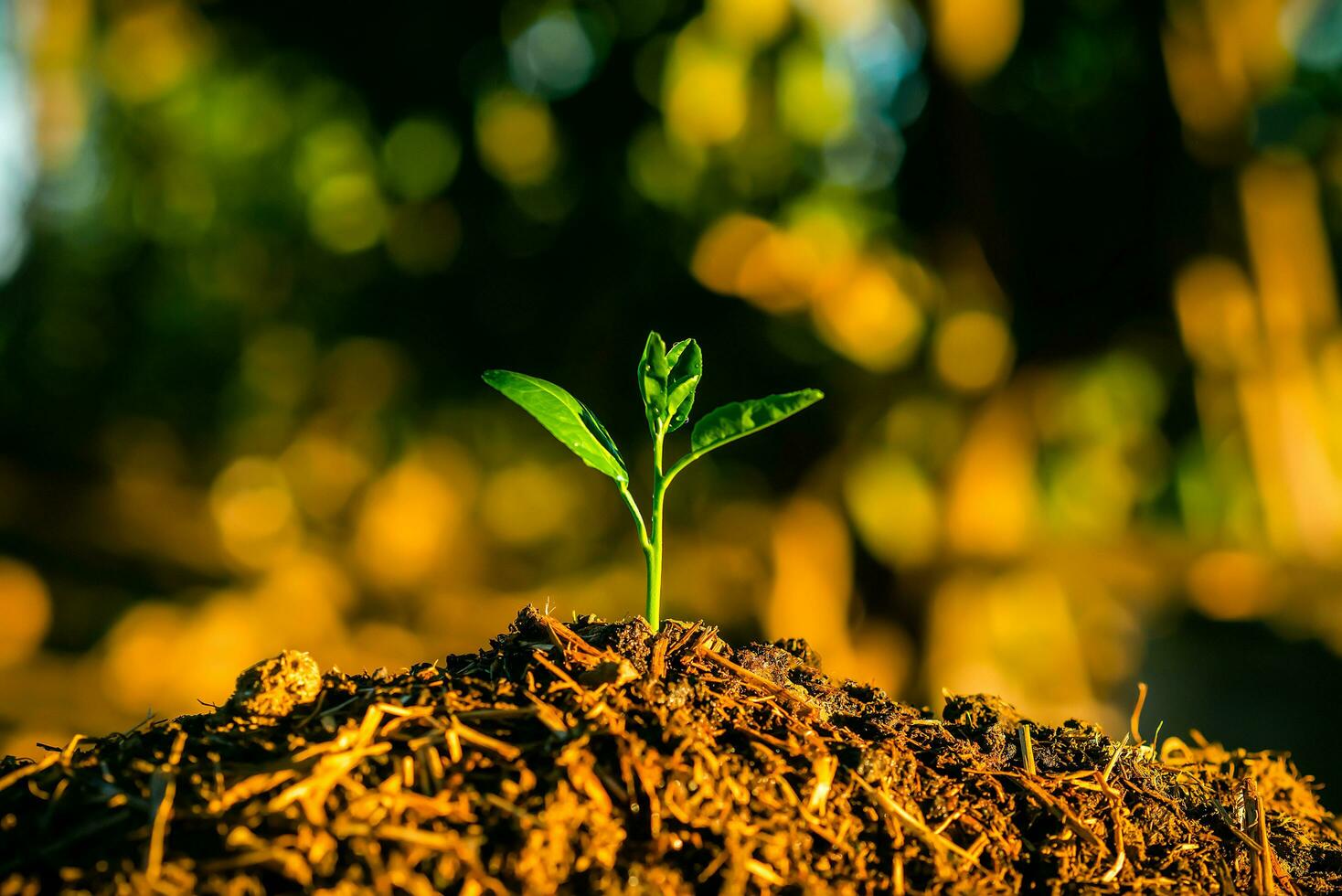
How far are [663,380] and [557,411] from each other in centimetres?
11

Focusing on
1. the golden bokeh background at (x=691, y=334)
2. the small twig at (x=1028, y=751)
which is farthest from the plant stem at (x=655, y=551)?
the golden bokeh background at (x=691, y=334)

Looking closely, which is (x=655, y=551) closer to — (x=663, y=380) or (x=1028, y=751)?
(x=663, y=380)

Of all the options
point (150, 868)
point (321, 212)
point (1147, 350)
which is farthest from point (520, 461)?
point (150, 868)

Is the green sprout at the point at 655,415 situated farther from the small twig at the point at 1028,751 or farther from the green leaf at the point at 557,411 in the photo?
the small twig at the point at 1028,751

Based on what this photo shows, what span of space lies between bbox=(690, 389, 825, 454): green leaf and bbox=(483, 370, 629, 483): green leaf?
8cm

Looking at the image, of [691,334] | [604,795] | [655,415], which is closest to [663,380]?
[655,415]

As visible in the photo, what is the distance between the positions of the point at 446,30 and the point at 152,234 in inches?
31.3

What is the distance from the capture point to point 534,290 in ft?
7.47

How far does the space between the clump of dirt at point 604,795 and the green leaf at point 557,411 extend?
0.49 ft

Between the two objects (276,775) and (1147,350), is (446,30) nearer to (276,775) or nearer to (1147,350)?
(1147,350)

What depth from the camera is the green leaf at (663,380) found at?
0.91 meters

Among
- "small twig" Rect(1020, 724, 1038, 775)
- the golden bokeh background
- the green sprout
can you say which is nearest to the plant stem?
the green sprout

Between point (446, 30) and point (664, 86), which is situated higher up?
point (446, 30)

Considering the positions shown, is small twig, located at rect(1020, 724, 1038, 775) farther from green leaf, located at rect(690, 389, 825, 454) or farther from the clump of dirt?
green leaf, located at rect(690, 389, 825, 454)
